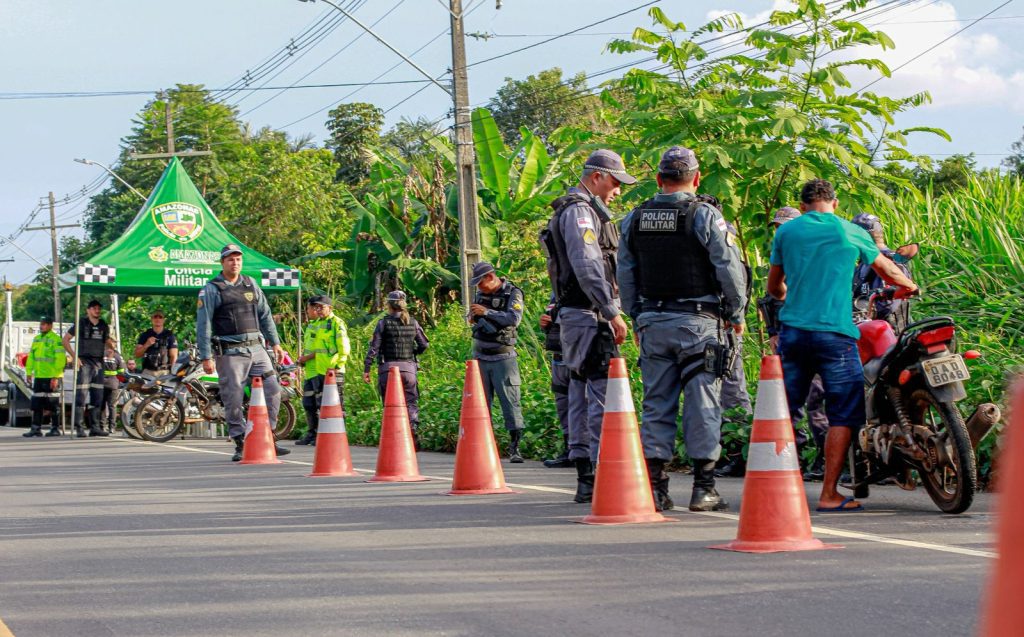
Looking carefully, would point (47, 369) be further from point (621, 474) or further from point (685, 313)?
point (621, 474)

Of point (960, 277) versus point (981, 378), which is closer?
point (981, 378)

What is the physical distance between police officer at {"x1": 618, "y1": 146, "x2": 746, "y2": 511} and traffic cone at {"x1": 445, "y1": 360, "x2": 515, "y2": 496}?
5.76ft

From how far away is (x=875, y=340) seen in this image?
823cm

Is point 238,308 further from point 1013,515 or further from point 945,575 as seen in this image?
point 1013,515

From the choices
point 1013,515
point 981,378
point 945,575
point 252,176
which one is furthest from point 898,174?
point 252,176

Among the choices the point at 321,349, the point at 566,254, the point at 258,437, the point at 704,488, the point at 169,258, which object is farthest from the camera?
the point at 169,258

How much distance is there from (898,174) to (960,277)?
2.10 meters

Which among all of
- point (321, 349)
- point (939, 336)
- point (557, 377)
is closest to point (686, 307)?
point (939, 336)

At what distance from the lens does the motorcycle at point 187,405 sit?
2025 cm

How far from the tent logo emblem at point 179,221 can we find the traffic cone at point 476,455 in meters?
13.7

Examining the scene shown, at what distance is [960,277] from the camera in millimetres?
12133

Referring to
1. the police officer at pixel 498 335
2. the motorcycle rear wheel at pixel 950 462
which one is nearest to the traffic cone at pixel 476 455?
the motorcycle rear wheel at pixel 950 462

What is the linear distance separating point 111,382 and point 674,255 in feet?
58.1

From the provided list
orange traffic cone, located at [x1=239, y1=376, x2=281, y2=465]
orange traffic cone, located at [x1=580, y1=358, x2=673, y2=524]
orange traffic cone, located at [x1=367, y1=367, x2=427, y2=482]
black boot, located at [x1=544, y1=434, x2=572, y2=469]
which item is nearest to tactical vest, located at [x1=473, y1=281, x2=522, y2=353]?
black boot, located at [x1=544, y1=434, x2=572, y2=469]
